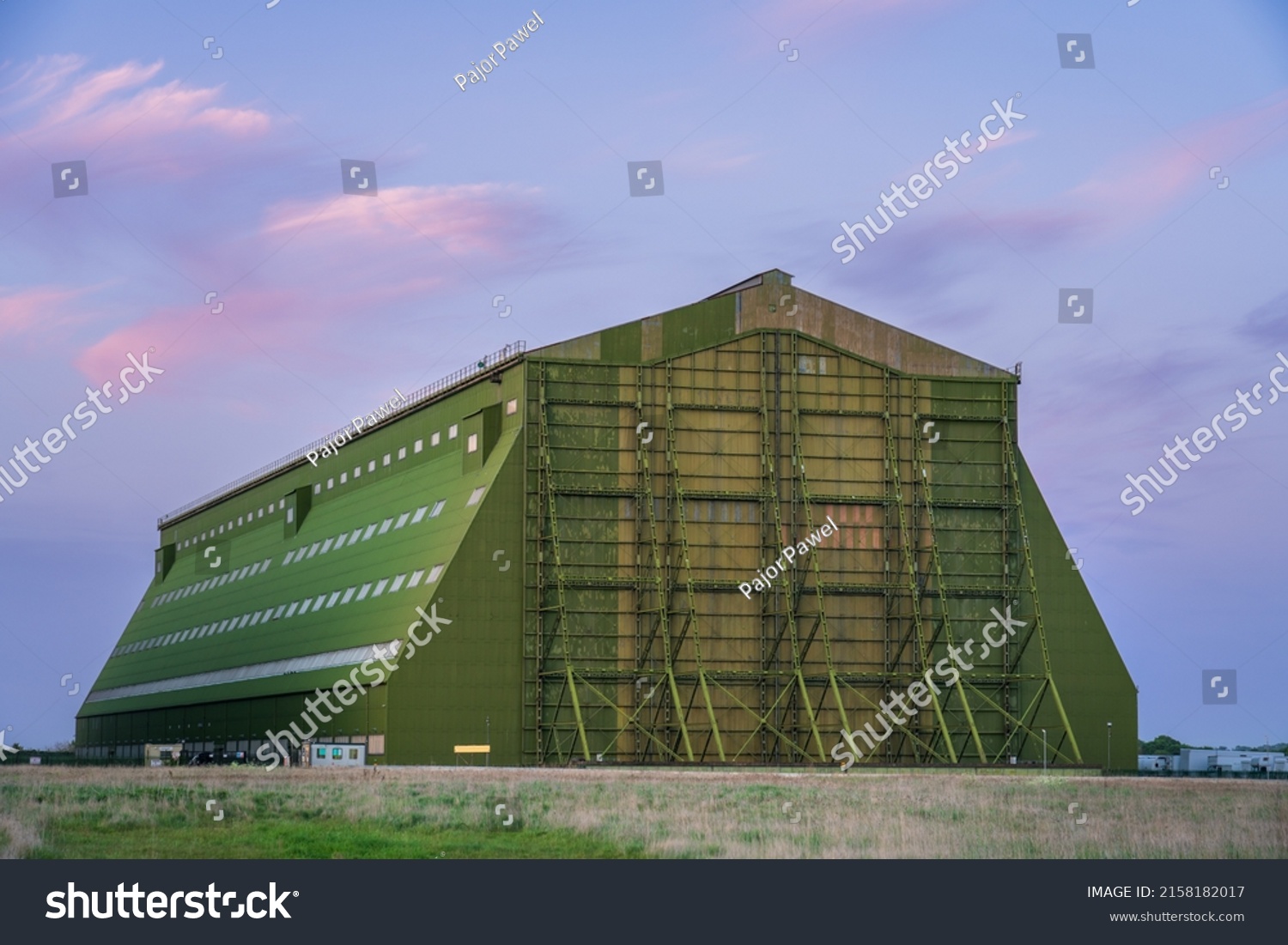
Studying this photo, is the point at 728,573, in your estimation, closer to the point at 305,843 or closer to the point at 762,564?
the point at 762,564

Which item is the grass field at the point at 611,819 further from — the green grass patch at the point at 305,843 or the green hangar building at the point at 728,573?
the green hangar building at the point at 728,573

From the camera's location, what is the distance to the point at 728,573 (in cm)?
9462

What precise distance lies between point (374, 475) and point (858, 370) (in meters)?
33.5

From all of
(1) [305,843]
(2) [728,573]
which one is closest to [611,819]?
(1) [305,843]

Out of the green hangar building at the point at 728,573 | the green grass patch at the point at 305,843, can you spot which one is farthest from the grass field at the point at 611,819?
the green hangar building at the point at 728,573

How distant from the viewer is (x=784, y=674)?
93500 mm

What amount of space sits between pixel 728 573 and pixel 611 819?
46.3 m

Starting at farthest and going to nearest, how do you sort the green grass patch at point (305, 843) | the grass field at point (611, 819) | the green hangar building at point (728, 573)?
the green hangar building at point (728, 573) → the grass field at point (611, 819) → the green grass patch at point (305, 843)

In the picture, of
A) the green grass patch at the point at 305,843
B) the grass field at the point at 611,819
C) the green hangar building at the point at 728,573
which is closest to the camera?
the green grass patch at the point at 305,843

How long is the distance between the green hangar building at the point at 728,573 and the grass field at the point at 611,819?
69.4 feet

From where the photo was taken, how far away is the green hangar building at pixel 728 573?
300ft

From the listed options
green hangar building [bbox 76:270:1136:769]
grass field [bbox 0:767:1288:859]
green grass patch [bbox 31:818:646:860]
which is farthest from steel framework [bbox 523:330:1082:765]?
green grass patch [bbox 31:818:646:860]

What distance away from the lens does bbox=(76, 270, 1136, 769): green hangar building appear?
91500 millimetres

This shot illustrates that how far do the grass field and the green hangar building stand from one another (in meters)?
21.2
